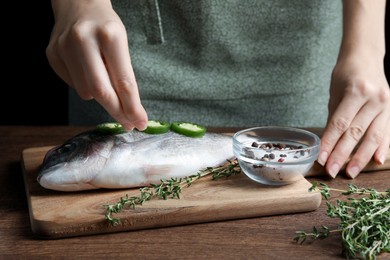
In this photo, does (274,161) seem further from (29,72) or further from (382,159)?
(29,72)

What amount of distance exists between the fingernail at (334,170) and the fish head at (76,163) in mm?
521

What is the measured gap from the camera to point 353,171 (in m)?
1.67

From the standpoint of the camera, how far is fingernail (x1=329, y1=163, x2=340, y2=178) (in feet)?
5.41

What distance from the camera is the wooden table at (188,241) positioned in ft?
4.24

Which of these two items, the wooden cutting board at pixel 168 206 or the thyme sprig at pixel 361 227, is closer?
the thyme sprig at pixel 361 227

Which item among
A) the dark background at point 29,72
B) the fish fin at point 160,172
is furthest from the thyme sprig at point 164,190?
the dark background at point 29,72

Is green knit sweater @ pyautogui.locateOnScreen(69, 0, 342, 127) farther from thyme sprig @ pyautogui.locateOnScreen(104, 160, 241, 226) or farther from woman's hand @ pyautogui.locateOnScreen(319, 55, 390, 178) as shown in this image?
thyme sprig @ pyautogui.locateOnScreen(104, 160, 241, 226)

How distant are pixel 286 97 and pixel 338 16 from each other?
330mm

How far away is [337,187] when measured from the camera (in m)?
1.62

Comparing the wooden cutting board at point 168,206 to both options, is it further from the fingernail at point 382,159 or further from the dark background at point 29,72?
the dark background at point 29,72

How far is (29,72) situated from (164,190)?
1.46 meters

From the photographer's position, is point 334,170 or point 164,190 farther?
point 334,170

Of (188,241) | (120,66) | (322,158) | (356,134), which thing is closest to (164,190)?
(188,241)

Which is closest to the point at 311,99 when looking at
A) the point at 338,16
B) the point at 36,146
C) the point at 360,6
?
the point at 338,16
